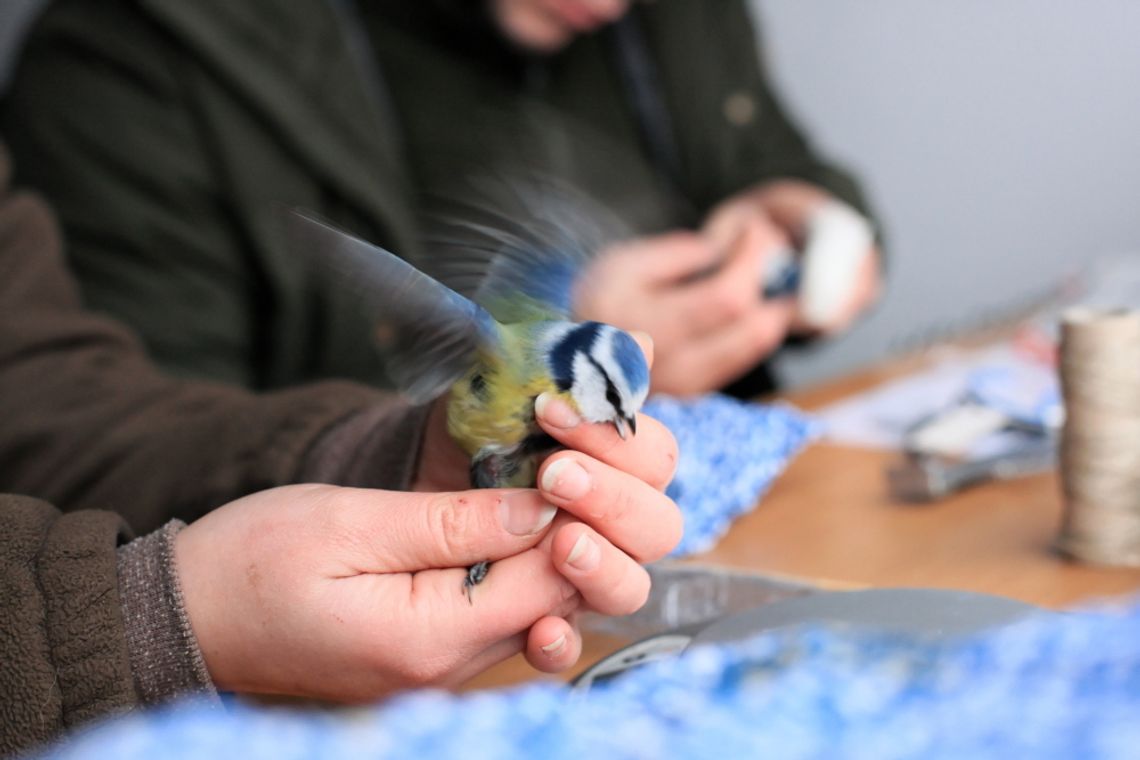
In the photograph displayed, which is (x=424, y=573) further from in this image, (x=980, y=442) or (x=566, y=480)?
(x=980, y=442)

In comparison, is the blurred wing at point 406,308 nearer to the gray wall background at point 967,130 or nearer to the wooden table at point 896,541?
the wooden table at point 896,541

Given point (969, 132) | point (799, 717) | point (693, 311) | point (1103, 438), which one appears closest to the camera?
point (799, 717)

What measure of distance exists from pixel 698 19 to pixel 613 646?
1.12m

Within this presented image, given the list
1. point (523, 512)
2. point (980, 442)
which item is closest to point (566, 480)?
point (523, 512)

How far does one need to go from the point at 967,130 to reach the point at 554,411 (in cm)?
190

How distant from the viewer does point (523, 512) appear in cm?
42

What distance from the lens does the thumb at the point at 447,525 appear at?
42cm

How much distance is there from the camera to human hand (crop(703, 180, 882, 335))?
3.50 ft

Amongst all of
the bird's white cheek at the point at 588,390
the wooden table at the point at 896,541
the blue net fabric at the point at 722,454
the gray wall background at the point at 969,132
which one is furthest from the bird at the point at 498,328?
the gray wall background at the point at 969,132

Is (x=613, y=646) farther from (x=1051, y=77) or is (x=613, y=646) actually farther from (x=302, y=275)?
(x=1051, y=77)

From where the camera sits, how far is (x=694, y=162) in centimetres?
146

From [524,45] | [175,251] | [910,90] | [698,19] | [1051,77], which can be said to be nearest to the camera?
[175,251]

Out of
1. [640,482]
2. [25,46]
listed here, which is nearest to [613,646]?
[640,482]

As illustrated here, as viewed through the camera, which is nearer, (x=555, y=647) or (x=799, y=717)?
(x=799, y=717)
